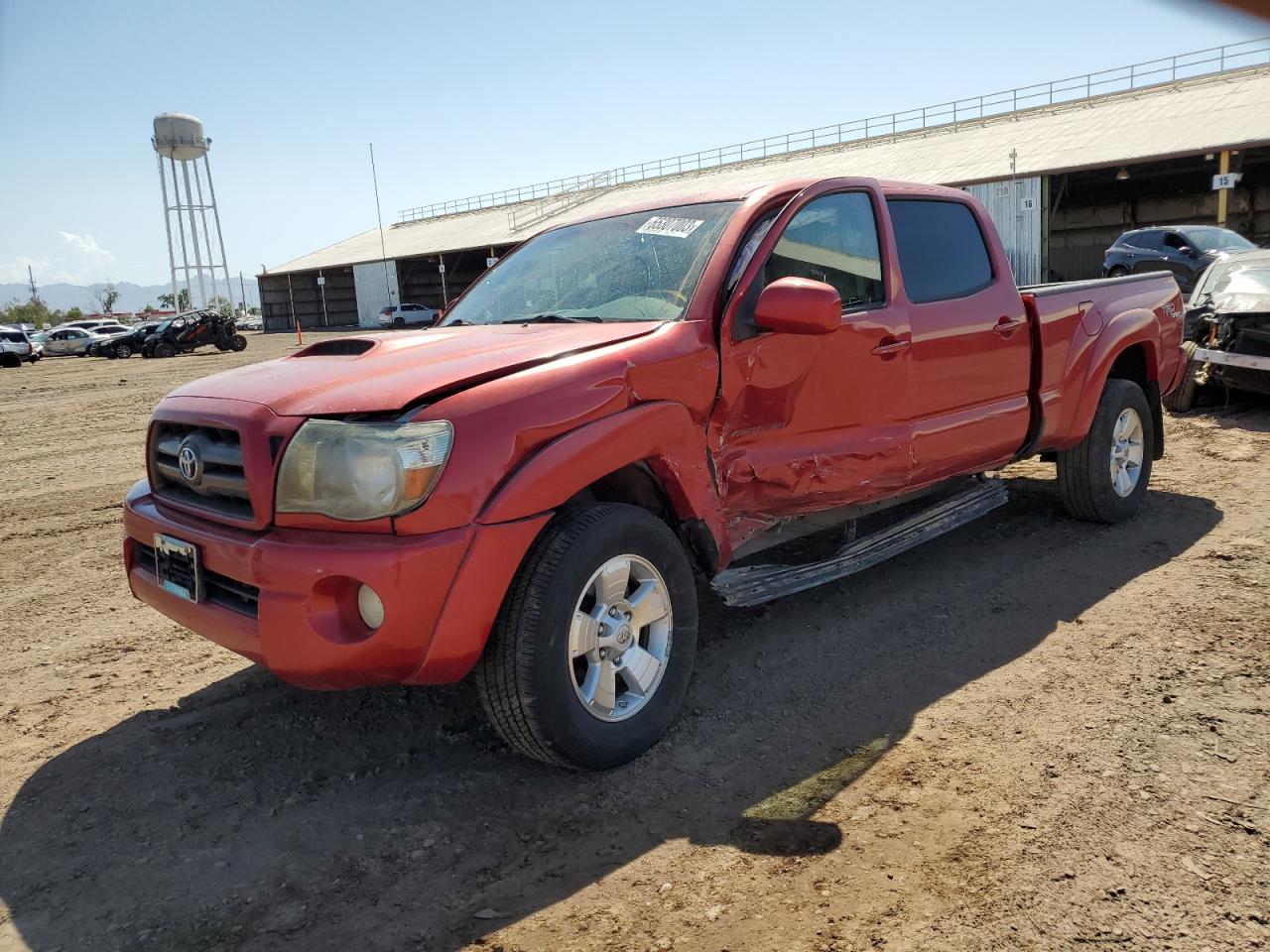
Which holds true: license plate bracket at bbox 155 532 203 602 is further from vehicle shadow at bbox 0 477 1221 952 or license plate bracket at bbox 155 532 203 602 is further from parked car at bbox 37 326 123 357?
parked car at bbox 37 326 123 357

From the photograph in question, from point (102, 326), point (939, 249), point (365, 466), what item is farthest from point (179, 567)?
point (102, 326)

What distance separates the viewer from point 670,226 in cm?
391

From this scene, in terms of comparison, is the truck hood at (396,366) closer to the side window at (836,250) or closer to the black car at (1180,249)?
the side window at (836,250)

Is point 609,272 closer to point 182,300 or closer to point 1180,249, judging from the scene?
point 1180,249

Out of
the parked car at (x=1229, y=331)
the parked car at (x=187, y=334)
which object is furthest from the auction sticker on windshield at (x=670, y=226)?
the parked car at (x=187, y=334)

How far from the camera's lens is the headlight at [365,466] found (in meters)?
2.69

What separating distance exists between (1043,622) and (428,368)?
2.91 meters

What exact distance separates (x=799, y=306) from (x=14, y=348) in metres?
34.1

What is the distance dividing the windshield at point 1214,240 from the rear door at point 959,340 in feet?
46.0

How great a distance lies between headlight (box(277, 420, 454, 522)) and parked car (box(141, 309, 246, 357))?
31461 millimetres

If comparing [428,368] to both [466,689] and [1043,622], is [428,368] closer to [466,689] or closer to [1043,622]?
[466,689]

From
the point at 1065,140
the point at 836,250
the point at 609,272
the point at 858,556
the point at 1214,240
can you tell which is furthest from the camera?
the point at 1065,140

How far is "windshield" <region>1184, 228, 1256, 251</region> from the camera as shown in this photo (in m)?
16.3

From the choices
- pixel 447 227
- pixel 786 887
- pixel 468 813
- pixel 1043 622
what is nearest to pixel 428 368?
pixel 468 813
